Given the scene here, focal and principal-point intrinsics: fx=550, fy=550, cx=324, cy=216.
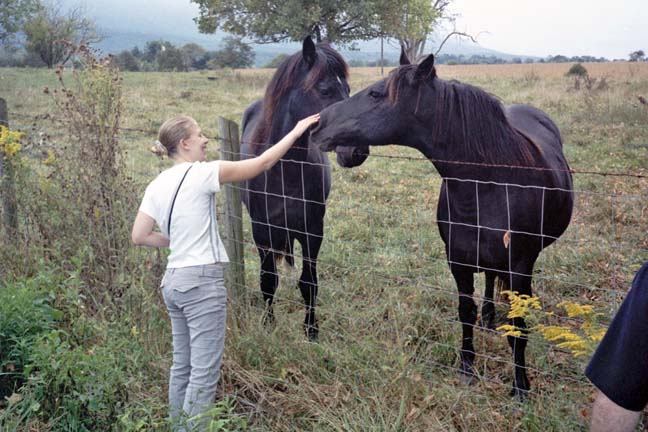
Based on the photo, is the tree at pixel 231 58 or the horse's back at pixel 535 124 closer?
the horse's back at pixel 535 124

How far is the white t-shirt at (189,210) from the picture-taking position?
272 cm

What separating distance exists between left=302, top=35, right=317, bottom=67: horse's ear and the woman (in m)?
1.39

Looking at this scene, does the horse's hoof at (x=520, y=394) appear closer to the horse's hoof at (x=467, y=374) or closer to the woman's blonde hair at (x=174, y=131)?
the horse's hoof at (x=467, y=374)

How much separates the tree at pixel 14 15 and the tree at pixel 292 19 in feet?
58.8

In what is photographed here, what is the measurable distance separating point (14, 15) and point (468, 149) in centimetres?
4488

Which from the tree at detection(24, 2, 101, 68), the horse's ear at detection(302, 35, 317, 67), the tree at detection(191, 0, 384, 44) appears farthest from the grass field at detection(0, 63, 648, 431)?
the tree at detection(24, 2, 101, 68)

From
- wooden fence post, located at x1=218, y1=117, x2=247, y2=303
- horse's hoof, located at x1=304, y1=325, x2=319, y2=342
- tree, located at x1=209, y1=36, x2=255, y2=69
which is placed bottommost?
horse's hoof, located at x1=304, y1=325, x2=319, y2=342

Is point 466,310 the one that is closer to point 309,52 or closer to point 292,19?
point 309,52

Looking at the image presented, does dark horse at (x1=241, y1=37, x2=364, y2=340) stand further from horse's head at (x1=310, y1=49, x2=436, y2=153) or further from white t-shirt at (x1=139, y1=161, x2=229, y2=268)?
white t-shirt at (x1=139, y1=161, x2=229, y2=268)

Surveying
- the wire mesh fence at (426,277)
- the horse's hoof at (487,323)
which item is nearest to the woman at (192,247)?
the wire mesh fence at (426,277)

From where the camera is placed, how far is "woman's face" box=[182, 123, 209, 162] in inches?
109

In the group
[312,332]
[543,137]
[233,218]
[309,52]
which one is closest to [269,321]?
[312,332]

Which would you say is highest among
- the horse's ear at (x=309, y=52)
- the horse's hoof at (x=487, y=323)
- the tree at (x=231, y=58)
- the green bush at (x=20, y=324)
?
the tree at (x=231, y=58)

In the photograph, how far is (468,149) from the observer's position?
3.28m
